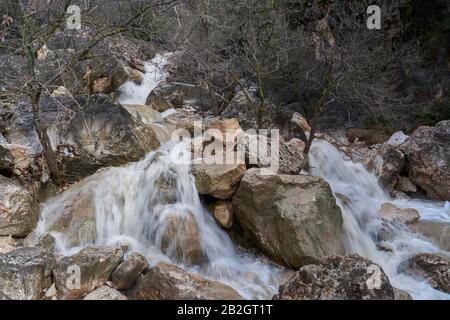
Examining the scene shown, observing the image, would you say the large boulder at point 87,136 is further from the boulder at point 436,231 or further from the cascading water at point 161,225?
the boulder at point 436,231

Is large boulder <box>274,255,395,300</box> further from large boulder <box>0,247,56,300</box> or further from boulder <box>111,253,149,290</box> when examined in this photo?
large boulder <box>0,247,56,300</box>

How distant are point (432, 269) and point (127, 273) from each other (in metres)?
3.85

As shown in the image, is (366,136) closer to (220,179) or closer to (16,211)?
(220,179)

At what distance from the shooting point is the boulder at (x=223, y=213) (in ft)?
18.1

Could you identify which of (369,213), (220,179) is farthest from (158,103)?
(369,213)

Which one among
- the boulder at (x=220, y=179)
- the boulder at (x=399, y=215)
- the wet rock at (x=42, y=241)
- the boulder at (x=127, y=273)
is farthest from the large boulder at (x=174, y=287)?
Answer: the boulder at (x=399, y=215)

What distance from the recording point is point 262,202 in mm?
5148

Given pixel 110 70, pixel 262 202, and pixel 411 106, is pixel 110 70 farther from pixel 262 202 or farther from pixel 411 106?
pixel 411 106

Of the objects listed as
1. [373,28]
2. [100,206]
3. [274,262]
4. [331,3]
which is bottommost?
[274,262]

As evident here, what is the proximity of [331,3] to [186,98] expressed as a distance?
4.75 metres

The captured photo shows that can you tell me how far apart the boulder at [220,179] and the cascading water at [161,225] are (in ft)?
0.72

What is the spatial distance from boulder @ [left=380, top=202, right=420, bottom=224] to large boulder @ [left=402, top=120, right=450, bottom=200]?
3.58ft

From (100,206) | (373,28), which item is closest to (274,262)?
(100,206)

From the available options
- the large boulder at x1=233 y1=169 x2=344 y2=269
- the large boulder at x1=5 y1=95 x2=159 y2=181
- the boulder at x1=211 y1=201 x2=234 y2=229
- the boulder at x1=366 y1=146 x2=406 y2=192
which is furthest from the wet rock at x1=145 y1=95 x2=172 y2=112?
the boulder at x1=366 y1=146 x2=406 y2=192
